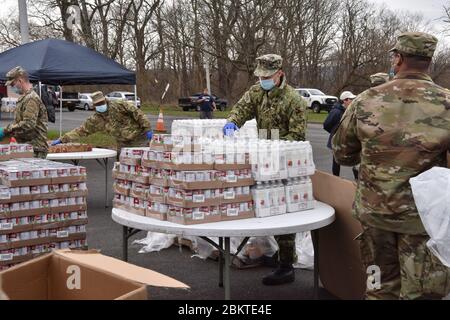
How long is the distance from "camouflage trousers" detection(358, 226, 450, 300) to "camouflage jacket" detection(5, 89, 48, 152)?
397 centimetres

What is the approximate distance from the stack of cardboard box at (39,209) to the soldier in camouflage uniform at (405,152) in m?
2.48

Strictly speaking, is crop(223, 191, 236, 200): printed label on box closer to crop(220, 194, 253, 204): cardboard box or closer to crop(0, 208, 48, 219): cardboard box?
crop(220, 194, 253, 204): cardboard box

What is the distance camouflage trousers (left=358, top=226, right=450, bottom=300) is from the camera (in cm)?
270

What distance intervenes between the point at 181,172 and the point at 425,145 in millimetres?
1396

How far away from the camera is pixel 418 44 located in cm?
274

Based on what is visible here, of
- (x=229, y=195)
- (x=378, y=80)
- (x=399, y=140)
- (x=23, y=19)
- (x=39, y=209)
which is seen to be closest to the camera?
(x=399, y=140)

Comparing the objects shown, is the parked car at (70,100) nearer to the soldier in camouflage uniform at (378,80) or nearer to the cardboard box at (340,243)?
the soldier in camouflage uniform at (378,80)

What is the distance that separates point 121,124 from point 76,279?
5.18m

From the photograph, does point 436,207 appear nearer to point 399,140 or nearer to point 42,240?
point 399,140

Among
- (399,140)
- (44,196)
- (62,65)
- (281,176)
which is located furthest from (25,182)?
(62,65)

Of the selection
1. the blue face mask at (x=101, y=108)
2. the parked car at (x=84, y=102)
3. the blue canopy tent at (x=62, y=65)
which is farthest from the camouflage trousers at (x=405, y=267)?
the parked car at (x=84, y=102)

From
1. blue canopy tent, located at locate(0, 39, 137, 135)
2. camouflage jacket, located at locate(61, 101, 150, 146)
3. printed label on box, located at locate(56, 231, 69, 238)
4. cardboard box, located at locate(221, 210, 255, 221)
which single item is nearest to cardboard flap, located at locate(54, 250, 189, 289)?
cardboard box, located at locate(221, 210, 255, 221)
